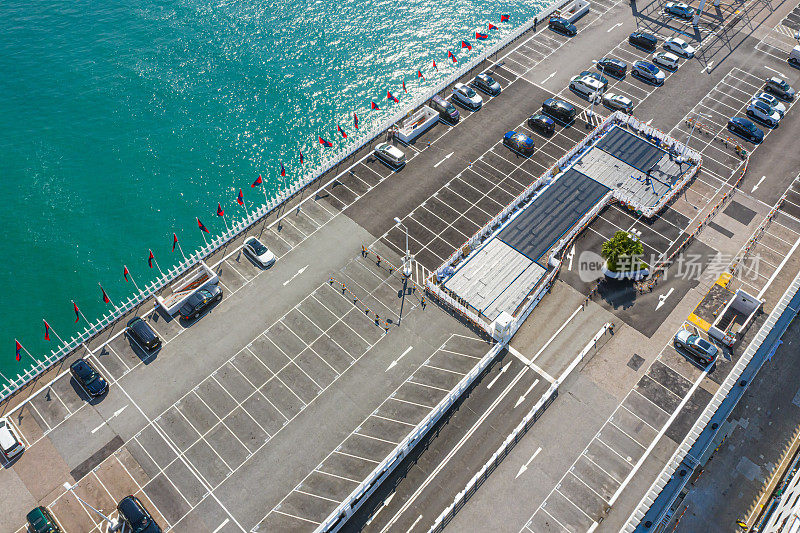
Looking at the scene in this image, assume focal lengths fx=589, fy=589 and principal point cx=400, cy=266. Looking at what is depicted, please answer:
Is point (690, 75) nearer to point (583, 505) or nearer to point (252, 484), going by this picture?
point (583, 505)

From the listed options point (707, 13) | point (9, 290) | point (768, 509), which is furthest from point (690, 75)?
point (9, 290)

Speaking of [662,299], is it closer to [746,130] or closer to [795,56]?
→ [746,130]

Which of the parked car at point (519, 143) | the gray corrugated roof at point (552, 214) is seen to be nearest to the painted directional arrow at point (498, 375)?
the gray corrugated roof at point (552, 214)

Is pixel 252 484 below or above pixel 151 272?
below

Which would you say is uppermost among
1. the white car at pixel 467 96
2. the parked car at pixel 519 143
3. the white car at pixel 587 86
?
the white car at pixel 587 86

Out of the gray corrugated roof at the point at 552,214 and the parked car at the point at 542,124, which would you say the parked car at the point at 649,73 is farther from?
the gray corrugated roof at the point at 552,214

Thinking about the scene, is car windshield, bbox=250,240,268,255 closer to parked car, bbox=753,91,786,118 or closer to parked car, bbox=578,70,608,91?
parked car, bbox=578,70,608,91

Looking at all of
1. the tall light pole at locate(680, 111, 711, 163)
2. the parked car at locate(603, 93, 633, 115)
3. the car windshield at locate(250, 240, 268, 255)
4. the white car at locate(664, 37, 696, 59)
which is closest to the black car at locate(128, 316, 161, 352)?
the car windshield at locate(250, 240, 268, 255)
